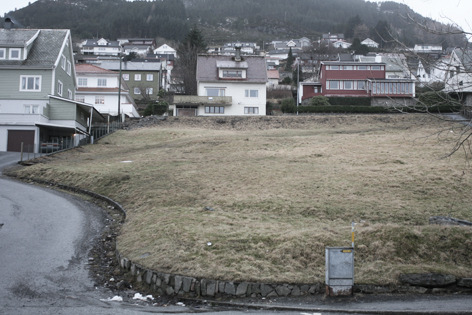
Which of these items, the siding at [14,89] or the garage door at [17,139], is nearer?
the garage door at [17,139]

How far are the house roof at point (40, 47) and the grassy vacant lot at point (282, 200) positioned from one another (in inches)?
461

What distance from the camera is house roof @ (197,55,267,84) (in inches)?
2557

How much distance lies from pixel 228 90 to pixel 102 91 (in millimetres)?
16418

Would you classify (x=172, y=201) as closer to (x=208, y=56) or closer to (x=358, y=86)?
(x=208, y=56)

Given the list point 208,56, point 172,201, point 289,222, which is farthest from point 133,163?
point 208,56

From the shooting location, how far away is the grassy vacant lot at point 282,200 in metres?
13.7

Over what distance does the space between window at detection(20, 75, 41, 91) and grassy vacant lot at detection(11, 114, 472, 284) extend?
390 inches

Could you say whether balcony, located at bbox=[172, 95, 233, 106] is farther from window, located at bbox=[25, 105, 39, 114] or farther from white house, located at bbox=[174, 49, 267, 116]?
window, located at bbox=[25, 105, 39, 114]

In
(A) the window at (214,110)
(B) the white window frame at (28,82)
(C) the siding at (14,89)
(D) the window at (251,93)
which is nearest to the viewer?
(C) the siding at (14,89)

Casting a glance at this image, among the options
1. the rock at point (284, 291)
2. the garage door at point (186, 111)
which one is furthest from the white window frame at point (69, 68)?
the rock at point (284, 291)

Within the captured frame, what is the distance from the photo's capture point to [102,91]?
63750mm

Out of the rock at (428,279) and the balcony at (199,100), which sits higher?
the balcony at (199,100)

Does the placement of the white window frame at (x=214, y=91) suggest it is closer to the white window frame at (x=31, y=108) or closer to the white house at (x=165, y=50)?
the white window frame at (x=31, y=108)

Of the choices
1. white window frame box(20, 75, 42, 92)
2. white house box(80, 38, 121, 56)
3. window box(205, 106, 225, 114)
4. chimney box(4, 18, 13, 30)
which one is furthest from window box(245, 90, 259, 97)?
white house box(80, 38, 121, 56)
